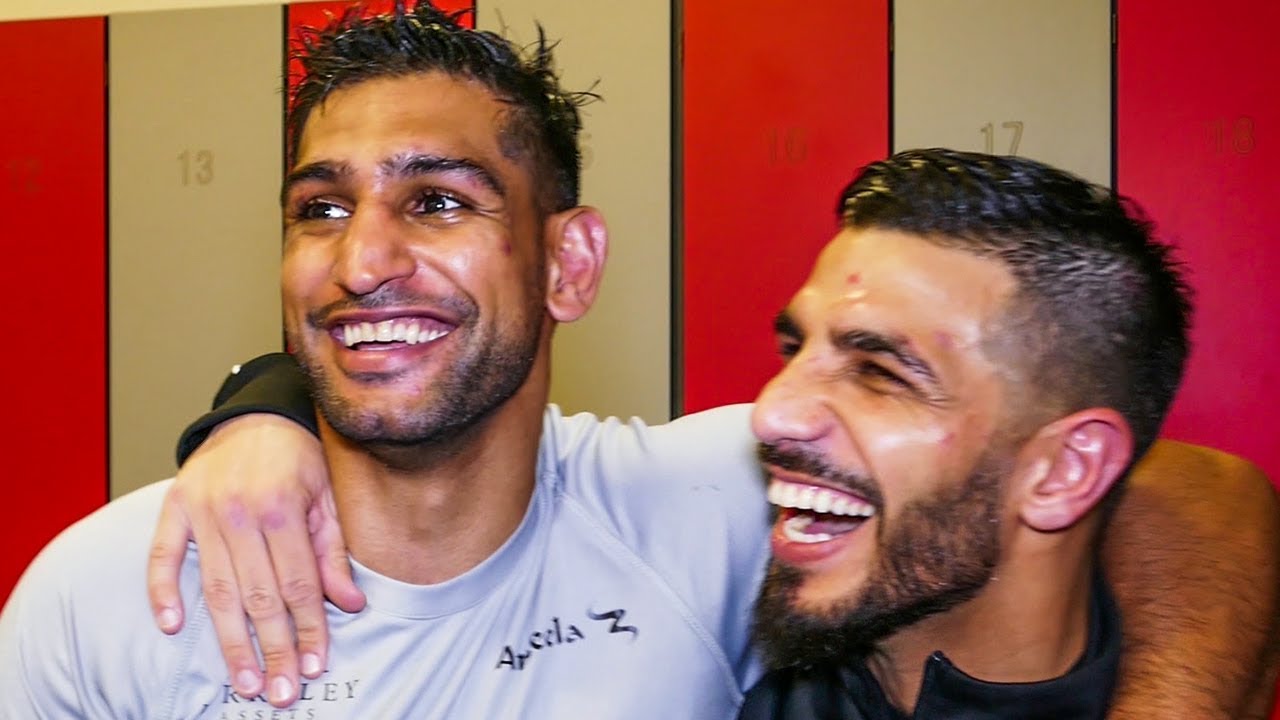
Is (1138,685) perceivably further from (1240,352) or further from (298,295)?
(1240,352)

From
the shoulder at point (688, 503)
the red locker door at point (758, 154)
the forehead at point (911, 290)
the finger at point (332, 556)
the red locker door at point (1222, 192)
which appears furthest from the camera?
the red locker door at point (758, 154)

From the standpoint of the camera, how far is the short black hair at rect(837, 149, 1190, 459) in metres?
1.18

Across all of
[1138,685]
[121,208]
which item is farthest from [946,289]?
[121,208]

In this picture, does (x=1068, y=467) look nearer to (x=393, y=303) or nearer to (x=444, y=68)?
(x=393, y=303)

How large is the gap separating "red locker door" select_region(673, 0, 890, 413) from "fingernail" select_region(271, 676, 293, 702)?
1804 millimetres

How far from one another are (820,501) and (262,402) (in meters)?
0.72

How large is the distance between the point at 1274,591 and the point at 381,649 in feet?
3.34

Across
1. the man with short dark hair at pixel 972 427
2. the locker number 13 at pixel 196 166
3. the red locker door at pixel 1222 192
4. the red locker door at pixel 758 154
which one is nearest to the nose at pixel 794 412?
the man with short dark hair at pixel 972 427

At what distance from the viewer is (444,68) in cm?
144

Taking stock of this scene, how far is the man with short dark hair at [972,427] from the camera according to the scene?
1.18 meters

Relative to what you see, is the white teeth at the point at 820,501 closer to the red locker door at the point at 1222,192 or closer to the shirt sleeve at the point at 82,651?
the shirt sleeve at the point at 82,651

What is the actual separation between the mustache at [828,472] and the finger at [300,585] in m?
0.52

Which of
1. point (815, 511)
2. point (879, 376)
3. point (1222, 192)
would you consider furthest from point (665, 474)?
point (1222, 192)

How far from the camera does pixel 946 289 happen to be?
118cm
